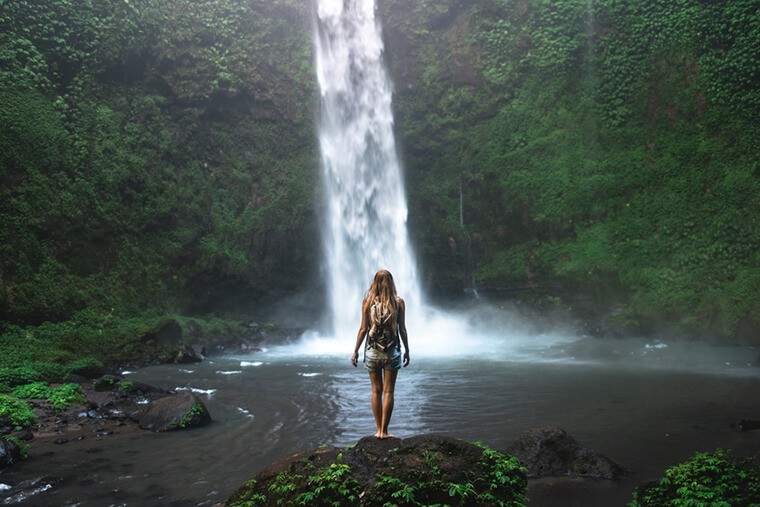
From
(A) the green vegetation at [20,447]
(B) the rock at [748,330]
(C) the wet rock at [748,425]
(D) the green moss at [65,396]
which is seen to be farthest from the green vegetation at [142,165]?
(B) the rock at [748,330]

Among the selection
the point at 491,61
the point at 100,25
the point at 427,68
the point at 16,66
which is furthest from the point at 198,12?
the point at 491,61

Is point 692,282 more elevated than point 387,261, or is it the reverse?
point 387,261

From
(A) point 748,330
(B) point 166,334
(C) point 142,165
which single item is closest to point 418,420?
(B) point 166,334

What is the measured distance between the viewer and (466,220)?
81.5 ft

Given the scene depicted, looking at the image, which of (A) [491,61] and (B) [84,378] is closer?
(B) [84,378]

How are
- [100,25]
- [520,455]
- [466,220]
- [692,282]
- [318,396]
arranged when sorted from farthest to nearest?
[466,220], [100,25], [692,282], [318,396], [520,455]

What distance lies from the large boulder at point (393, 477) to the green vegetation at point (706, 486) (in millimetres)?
1196

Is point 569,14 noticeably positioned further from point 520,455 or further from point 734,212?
point 520,455

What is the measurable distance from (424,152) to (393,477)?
22.2 m

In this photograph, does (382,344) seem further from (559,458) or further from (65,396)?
(65,396)

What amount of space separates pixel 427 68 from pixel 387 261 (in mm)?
9447

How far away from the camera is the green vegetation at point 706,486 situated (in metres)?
4.60

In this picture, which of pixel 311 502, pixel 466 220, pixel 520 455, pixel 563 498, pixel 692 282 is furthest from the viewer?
pixel 466 220

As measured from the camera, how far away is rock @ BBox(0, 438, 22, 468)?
7219mm
